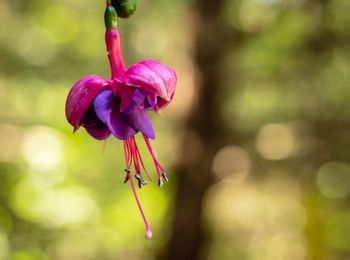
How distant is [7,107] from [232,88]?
1.34 metres

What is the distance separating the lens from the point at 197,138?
367 cm

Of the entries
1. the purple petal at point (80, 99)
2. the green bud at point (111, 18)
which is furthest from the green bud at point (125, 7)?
the purple petal at point (80, 99)

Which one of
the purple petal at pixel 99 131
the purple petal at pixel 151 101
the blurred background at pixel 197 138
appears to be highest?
the purple petal at pixel 151 101

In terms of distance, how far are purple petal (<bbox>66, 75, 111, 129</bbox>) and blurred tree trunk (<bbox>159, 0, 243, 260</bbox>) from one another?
2552mm

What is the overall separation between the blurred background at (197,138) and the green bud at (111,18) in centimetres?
220

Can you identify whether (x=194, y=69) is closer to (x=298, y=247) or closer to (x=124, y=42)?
(x=124, y=42)

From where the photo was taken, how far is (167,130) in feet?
14.2

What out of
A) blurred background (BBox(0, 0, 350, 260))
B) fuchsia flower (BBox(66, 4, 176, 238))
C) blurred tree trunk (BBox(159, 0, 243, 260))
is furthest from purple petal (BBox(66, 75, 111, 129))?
blurred tree trunk (BBox(159, 0, 243, 260))

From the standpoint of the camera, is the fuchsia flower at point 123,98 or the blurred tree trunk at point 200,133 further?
the blurred tree trunk at point 200,133

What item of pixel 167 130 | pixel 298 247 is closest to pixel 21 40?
pixel 167 130

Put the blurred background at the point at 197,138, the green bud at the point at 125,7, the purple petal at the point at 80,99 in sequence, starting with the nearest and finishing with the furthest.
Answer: the purple petal at the point at 80,99
the green bud at the point at 125,7
the blurred background at the point at 197,138

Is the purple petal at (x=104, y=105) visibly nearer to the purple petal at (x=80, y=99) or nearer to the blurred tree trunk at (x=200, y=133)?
the purple petal at (x=80, y=99)

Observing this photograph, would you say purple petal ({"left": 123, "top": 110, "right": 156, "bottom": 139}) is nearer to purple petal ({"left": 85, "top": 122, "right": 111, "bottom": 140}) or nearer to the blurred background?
purple petal ({"left": 85, "top": 122, "right": 111, "bottom": 140})

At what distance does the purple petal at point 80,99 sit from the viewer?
1.02 m
